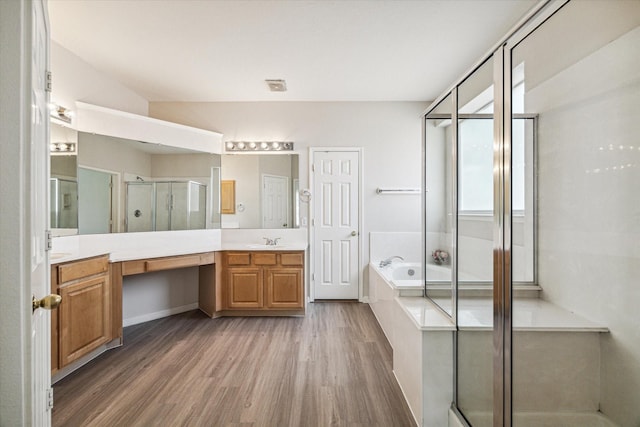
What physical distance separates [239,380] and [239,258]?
152 centimetres

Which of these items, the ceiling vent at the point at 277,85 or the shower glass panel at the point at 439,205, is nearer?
the shower glass panel at the point at 439,205

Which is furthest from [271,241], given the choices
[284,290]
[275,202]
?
[284,290]

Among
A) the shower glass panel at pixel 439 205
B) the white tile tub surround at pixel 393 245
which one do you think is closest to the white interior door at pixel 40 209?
the shower glass panel at pixel 439 205

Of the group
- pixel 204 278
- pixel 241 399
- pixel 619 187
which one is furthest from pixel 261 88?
pixel 619 187

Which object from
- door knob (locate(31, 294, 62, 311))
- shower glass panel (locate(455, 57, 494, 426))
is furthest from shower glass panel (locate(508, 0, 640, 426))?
door knob (locate(31, 294, 62, 311))

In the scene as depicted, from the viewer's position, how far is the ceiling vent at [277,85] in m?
3.48

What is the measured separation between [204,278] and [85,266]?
1456mm

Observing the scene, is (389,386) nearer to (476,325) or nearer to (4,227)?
(476,325)

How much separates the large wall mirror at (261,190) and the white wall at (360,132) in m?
0.23

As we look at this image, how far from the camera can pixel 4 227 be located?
883mm

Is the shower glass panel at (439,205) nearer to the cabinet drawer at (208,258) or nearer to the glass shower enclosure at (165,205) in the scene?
the cabinet drawer at (208,258)

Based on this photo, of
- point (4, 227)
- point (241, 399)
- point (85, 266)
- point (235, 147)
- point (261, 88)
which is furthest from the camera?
point (235, 147)

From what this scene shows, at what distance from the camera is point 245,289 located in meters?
3.52

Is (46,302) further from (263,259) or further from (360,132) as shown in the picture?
(360,132)
